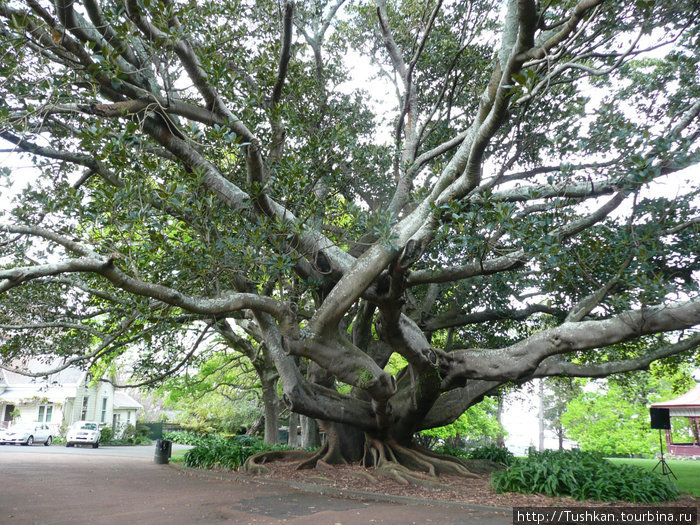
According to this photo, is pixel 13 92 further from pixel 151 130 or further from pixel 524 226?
pixel 524 226

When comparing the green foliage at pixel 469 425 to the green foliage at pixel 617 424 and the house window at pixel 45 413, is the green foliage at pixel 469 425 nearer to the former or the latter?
the green foliage at pixel 617 424

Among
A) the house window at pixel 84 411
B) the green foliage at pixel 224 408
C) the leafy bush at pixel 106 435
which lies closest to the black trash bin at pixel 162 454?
the green foliage at pixel 224 408

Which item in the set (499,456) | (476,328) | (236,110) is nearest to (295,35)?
(236,110)

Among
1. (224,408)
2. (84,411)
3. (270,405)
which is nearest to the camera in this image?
(270,405)

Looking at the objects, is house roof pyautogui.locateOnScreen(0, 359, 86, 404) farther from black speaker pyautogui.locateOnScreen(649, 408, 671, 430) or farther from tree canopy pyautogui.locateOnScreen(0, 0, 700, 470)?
black speaker pyautogui.locateOnScreen(649, 408, 671, 430)

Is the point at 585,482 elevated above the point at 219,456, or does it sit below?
above

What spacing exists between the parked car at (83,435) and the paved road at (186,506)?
1534cm

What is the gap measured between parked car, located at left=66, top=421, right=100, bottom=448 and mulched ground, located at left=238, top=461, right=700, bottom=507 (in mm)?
17868

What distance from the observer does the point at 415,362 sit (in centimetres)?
897

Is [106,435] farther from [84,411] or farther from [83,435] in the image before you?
[84,411]

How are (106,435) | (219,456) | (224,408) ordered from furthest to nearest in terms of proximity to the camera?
(106,435), (224,408), (219,456)

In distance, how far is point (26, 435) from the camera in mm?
23781

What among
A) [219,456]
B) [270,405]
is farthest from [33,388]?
[219,456]

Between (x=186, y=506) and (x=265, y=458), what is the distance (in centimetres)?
436
